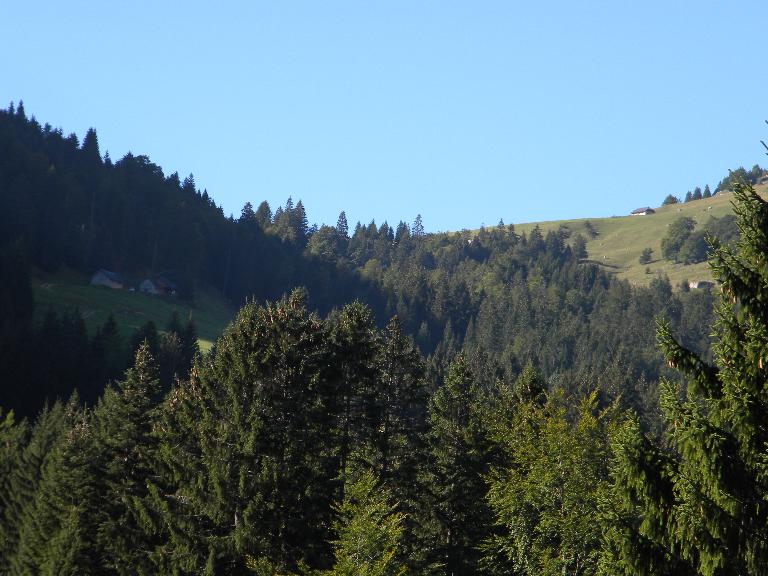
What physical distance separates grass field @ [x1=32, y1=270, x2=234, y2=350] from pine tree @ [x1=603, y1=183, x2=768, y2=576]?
422 ft

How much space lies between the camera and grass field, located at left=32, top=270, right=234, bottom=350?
153250 mm

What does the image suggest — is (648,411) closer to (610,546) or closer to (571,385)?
(571,385)

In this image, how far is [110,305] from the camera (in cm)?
16300

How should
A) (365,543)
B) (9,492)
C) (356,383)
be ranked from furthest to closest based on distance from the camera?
(9,492) < (356,383) < (365,543)

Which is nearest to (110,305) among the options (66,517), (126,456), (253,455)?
(66,517)

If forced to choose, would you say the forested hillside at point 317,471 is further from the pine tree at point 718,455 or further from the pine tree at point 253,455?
the pine tree at point 718,455

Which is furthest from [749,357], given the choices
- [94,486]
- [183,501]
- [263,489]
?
[94,486]

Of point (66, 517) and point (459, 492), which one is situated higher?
point (459, 492)

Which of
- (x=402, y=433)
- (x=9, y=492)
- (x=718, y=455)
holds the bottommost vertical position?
(x=9, y=492)

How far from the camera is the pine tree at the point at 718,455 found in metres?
15.6

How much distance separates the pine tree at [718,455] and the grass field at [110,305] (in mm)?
128494

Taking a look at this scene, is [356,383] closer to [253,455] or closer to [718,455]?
[253,455]

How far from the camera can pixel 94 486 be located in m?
47.1

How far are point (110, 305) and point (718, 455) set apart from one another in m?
155
